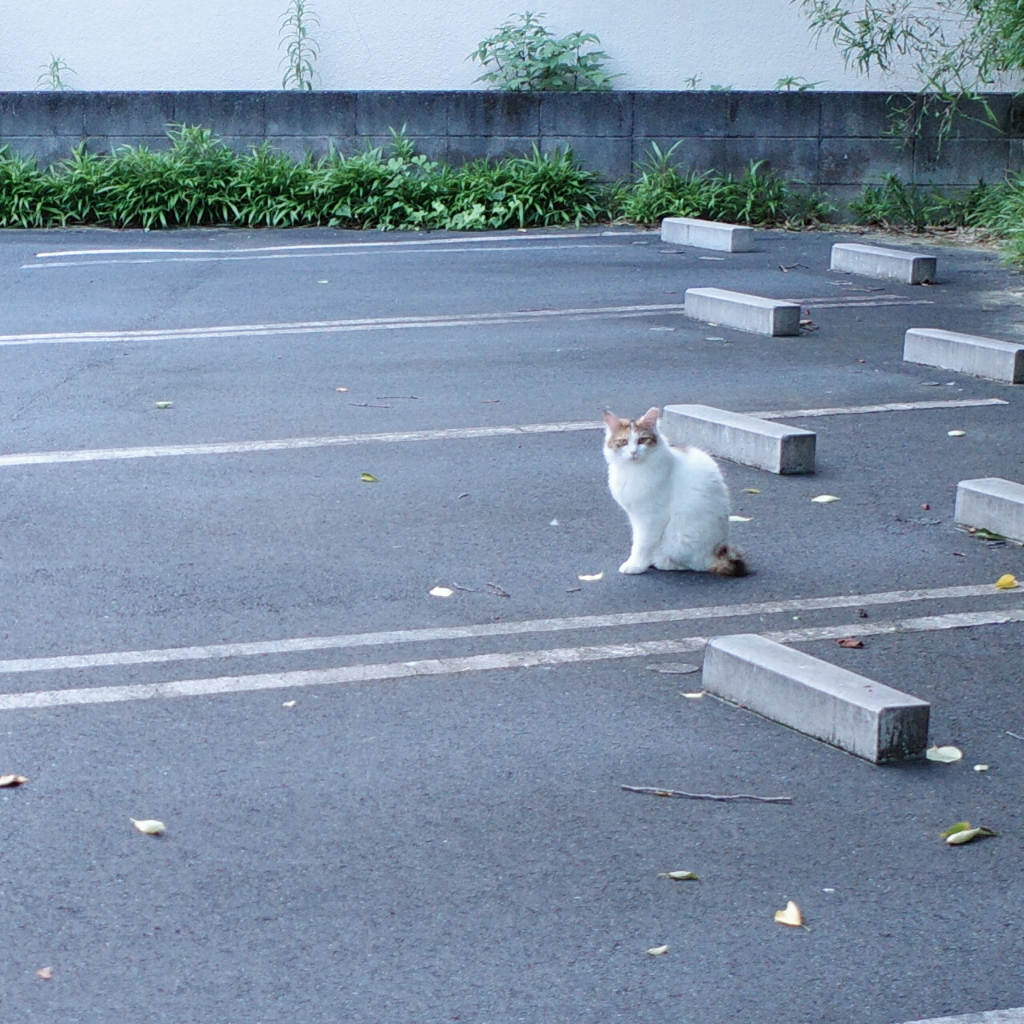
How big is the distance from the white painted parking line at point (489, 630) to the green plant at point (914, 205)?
11.1m

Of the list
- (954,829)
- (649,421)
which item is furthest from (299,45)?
(954,829)

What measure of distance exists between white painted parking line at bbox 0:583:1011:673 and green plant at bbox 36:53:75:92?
13.8 metres

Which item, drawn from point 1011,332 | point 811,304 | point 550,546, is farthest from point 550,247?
point 550,546

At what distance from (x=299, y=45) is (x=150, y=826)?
1458 centimetres

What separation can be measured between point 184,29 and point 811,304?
9191mm

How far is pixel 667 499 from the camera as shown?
552 cm

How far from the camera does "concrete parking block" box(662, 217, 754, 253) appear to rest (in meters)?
13.9

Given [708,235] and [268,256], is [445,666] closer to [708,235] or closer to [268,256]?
[268,256]

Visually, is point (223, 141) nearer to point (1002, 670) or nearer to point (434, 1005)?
point (1002, 670)

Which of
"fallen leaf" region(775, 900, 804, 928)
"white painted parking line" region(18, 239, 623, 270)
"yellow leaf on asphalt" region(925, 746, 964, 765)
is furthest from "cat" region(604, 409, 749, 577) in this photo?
"white painted parking line" region(18, 239, 623, 270)

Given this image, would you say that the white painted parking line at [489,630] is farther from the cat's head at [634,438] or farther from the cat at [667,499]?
the cat's head at [634,438]

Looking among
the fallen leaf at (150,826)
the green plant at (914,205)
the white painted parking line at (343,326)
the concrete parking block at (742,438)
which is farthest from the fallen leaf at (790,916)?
the green plant at (914,205)

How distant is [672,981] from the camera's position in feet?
10.0

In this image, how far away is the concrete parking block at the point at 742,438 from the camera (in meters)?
6.88
